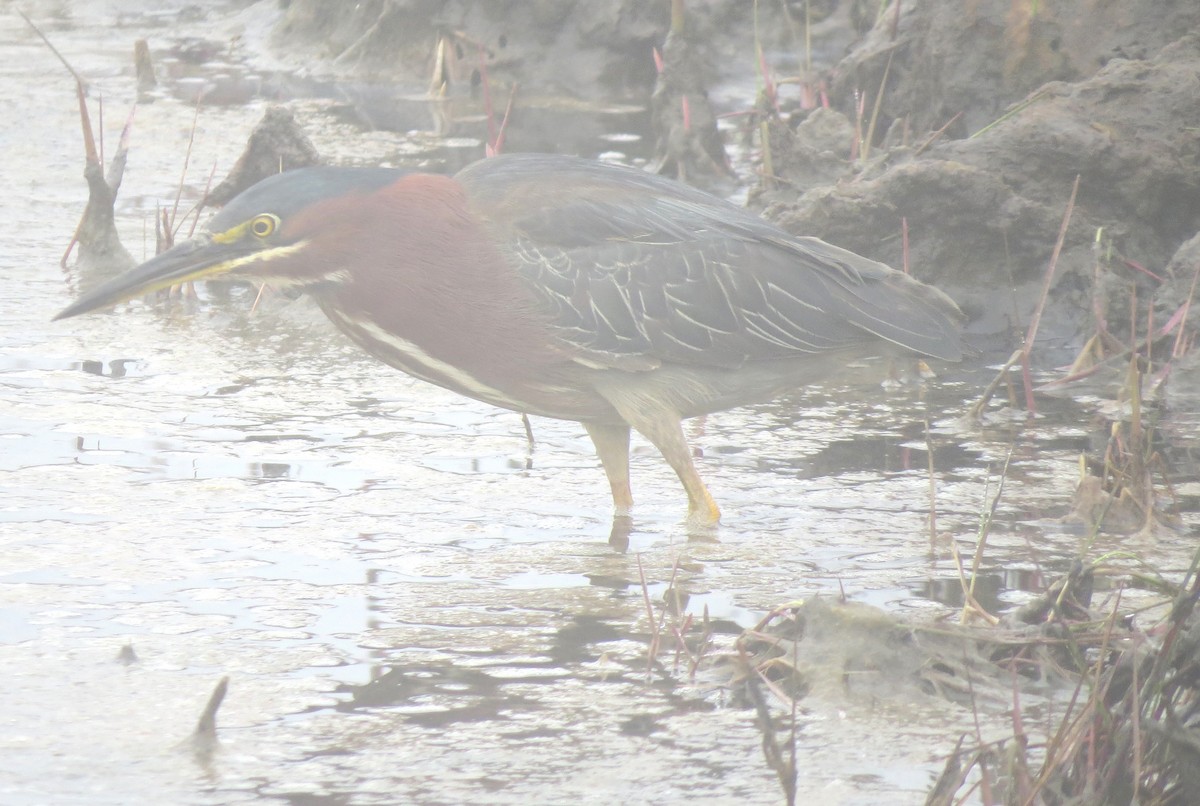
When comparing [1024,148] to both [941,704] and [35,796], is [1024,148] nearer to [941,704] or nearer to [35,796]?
[941,704]

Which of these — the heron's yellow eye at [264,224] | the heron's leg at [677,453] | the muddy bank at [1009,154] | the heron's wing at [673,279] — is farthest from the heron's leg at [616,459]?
the muddy bank at [1009,154]

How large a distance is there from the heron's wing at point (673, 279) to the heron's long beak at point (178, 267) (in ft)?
2.89

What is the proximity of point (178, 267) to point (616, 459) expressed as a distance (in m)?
1.61

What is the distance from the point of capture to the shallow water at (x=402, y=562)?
3596mm

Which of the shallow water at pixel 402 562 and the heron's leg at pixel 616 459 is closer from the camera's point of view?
the shallow water at pixel 402 562

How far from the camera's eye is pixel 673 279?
5.54 m

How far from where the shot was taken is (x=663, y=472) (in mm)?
6047

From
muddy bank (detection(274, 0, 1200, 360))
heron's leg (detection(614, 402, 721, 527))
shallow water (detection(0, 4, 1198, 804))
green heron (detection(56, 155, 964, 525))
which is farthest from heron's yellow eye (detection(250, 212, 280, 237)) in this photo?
muddy bank (detection(274, 0, 1200, 360))

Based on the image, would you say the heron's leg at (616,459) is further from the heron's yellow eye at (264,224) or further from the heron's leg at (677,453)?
the heron's yellow eye at (264,224)

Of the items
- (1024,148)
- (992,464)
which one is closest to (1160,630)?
(992,464)

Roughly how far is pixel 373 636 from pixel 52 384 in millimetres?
2790

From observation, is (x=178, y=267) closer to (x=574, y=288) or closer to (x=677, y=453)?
(x=574, y=288)

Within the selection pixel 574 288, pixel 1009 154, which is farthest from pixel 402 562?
pixel 1009 154

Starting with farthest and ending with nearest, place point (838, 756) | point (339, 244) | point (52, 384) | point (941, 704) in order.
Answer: point (52, 384)
point (339, 244)
point (941, 704)
point (838, 756)
